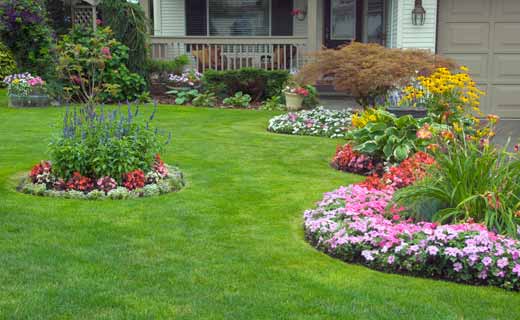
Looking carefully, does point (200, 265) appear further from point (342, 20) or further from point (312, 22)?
point (342, 20)

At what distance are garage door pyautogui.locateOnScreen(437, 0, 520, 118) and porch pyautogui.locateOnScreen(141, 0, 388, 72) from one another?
2.32m

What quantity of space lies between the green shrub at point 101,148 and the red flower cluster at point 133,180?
0.14 ft

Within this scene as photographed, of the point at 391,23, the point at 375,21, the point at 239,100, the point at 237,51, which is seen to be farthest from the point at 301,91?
the point at 375,21

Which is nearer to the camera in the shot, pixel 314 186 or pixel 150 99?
pixel 314 186

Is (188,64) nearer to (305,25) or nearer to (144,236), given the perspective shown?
(305,25)

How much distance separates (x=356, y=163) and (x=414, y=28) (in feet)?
21.9

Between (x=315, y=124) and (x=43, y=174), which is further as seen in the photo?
(x=315, y=124)

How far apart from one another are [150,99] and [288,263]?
10386 mm

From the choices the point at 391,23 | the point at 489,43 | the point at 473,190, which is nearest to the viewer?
the point at 473,190

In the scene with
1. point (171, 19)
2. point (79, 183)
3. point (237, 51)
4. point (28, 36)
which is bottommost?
point (79, 183)

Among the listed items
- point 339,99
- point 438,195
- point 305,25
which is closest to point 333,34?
point 305,25

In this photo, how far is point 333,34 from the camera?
16516 millimetres

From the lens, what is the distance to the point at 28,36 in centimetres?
1379

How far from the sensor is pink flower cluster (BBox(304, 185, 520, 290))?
13.8 feet
